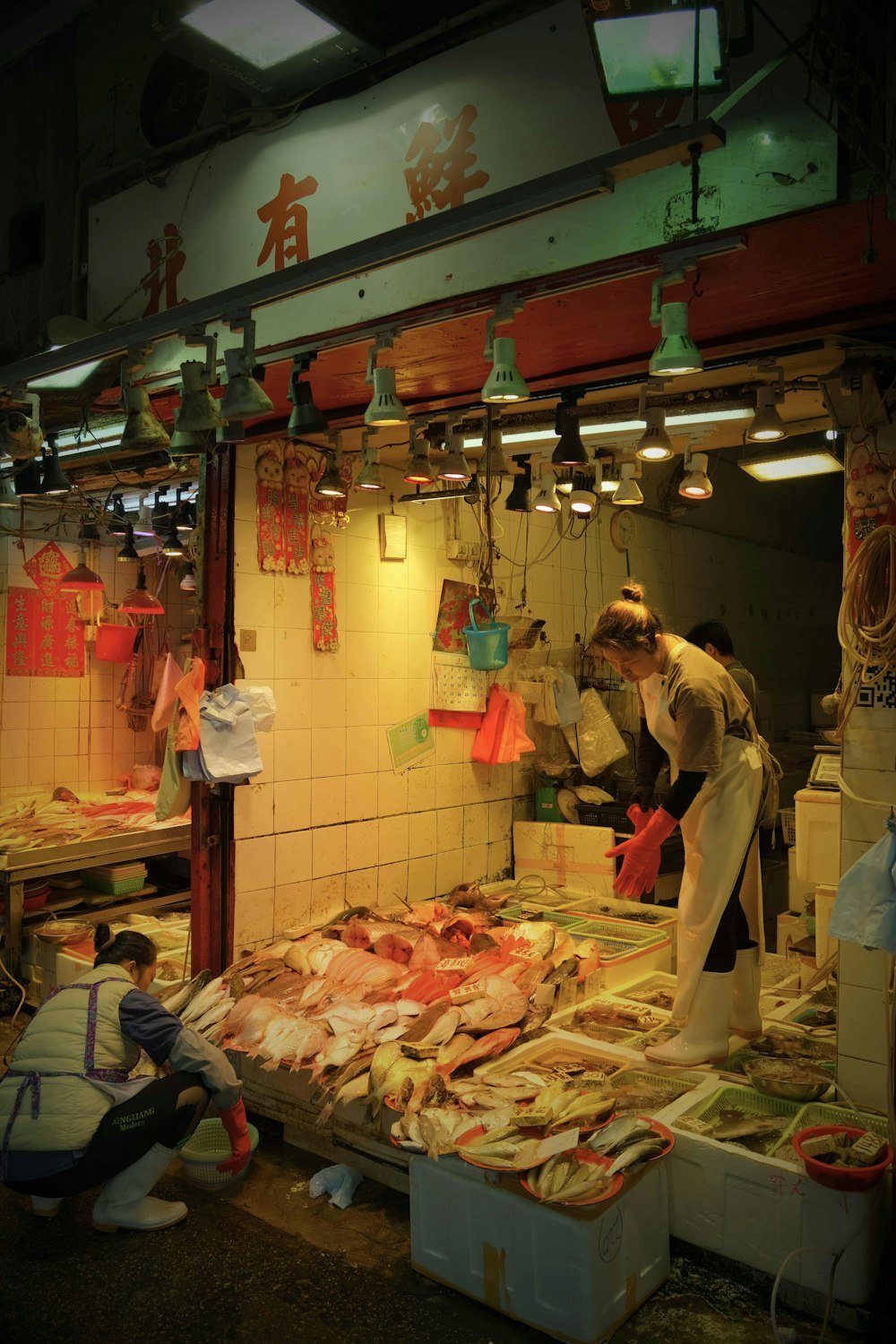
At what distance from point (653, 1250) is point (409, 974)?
7.82 ft

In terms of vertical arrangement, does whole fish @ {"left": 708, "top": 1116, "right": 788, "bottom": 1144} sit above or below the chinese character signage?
below

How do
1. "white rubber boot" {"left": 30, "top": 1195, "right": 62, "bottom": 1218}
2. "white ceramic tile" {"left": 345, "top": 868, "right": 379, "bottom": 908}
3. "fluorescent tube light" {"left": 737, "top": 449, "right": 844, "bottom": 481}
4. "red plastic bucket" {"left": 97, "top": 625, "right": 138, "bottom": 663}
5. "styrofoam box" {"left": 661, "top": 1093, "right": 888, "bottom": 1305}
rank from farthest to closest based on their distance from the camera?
"red plastic bucket" {"left": 97, "top": 625, "right": 138, "bottom": 663}, "white ceramic tile" {"left": 345, "top": 868, "right": 379, "bottom": 908}, "fluorescent tube light" {"left": 737, "top": 449, "right": 844, "bottom": 481}, "white rubber boot" {"left": 30, "top": 1195, "right": 62, "bottom": 1218}, "styrofoam box" {"left": 661, "top": 1093, "right": 888, "bottom": 1305}

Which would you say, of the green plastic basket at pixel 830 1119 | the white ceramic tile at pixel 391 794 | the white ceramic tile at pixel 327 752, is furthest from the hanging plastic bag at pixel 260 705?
the green plastic basket at pixel 830 1119

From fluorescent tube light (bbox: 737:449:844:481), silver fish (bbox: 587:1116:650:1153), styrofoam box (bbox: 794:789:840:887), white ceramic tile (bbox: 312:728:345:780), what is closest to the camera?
silver fish (bbox: 587:1116:650:1153)

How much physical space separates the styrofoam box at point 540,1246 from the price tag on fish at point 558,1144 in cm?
16

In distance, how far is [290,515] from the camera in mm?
6656

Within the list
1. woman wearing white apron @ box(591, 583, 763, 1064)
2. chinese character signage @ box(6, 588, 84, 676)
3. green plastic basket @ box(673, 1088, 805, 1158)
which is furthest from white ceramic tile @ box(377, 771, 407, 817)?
chinese character signage @ box(6, 588, 84, 676)

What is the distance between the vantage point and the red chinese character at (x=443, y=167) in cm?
446

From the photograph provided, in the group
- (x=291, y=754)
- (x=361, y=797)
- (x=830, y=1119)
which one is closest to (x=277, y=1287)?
(x=830, y=1119)

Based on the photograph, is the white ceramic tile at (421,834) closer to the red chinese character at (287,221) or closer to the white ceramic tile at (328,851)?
the white ceramic tile at (328,851)

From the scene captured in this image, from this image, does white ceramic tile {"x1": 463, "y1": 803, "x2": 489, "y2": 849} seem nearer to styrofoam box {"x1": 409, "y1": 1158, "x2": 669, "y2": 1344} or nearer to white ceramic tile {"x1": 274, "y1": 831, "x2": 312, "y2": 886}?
white ceramic tile {"x1": 274, "y1": 831, "x2": 312, "y2": 886}

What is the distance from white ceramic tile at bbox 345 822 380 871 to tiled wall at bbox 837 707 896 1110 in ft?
12.1

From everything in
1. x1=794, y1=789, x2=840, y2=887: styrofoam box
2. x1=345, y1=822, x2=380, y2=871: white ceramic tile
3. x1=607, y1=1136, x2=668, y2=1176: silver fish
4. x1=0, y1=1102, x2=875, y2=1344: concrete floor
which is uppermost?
x1=794, y1=789, x2=840, y2=887: styrofoam box

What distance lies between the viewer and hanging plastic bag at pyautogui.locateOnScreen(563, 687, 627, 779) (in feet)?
28.7
